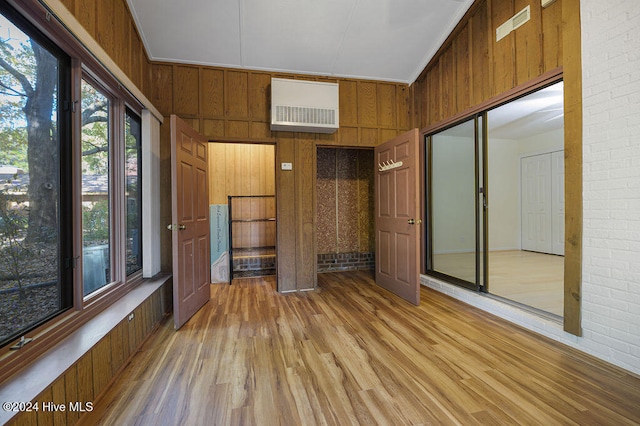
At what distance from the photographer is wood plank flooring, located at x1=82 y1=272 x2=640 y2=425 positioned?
4.83 ft

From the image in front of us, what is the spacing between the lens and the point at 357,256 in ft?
16.1

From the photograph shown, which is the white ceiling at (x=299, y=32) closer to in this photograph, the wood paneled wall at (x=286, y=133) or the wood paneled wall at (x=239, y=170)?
the wood paneled wall at (x=286, y=133)

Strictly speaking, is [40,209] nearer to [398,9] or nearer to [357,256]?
[398,9]

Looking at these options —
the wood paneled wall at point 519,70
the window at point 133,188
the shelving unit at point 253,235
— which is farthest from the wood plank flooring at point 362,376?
the shelving unit at point 253,235

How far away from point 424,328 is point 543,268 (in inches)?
126

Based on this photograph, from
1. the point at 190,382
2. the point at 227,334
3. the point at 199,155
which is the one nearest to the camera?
the point at 190,382

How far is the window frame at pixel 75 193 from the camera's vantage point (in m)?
1.41

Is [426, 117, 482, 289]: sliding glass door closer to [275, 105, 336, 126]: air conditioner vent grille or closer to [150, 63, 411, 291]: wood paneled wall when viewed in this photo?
[150, 63, 411, 291]: wood paneled wall

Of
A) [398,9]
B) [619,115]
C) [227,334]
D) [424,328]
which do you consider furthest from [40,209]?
[619,115]

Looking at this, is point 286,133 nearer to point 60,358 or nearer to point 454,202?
point 454,202

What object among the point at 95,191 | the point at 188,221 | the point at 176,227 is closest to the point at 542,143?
the point at 188,221

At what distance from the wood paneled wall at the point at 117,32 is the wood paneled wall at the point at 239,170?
1.43 m

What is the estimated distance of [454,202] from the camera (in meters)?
3.53

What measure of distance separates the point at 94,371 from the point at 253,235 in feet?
10.4
